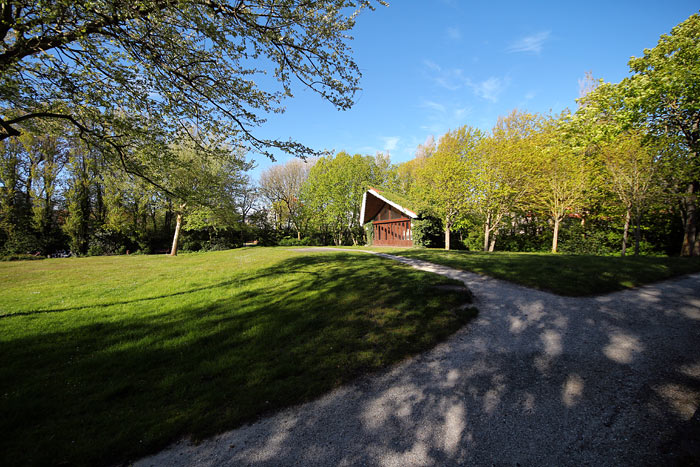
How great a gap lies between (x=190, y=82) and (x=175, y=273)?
888 cm

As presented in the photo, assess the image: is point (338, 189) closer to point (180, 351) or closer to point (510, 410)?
point (180, 351)

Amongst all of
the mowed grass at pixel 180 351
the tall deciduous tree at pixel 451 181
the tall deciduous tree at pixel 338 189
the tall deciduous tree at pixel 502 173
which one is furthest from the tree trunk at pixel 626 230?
the tall deciduous tree at pixel 338 189

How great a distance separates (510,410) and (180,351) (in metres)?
5.20

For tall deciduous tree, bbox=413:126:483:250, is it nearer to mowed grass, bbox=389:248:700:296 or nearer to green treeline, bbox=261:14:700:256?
green treeline, bbox=261:14:700:256

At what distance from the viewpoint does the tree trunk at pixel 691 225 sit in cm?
1383

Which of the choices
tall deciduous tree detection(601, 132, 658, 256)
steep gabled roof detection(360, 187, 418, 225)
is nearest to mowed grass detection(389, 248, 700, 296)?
tall deciduous tree detection(601, 132, 658, 256)

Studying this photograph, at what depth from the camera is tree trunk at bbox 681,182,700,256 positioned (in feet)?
45.4

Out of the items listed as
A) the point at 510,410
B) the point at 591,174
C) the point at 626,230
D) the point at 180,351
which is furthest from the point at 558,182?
the point at 180,351

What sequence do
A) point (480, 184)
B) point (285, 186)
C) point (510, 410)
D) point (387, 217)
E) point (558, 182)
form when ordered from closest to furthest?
point (510, 410) → point (558, 182) → point (480, 184) → point (387, 217) → point (285, 186)

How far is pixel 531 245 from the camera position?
76.6 feet

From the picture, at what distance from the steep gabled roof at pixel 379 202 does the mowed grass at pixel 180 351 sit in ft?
47.4

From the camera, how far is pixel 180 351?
182 inches

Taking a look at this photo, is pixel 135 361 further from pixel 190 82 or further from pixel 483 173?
pixel 483 173

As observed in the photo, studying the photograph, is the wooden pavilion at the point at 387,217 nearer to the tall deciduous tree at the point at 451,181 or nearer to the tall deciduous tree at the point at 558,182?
the tall deciduous tree at the point at 451,181
